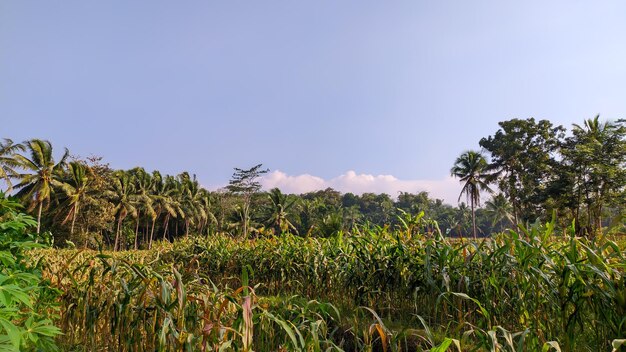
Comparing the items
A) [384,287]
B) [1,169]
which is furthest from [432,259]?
[1,169]

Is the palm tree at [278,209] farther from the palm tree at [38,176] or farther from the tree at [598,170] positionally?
the tree at [598,170]

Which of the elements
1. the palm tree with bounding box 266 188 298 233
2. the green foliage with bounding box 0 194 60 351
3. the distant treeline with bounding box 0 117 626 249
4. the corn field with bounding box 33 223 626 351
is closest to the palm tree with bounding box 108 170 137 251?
the distant treeline with bounding box 0 117 626 249

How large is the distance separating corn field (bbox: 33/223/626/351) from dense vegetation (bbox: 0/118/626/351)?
0.02m

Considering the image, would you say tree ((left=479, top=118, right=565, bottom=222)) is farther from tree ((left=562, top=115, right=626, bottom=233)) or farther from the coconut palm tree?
the coconut palm tree

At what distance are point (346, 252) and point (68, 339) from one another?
4574 mm

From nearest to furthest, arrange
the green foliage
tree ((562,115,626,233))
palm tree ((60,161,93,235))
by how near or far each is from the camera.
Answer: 1. the green foliage
2. tree ((562,115,626,233))
3. palm tree ((60,161,93,235))

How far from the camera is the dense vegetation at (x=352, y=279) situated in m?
2.50

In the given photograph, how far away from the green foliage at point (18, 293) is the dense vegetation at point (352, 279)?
2 cm

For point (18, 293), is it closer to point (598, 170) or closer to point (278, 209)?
point (598, 170)

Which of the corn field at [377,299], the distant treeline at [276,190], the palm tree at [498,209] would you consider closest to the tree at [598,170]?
the distant treeline at [276,190]

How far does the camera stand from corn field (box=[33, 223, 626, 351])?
8.00 feet

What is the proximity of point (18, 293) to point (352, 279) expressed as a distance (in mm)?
5018

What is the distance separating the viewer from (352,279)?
625cm

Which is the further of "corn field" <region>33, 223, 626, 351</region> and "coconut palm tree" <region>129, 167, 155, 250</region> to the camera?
Result: "coconut palm tree" <region>129, 167, 155, 250</region>
